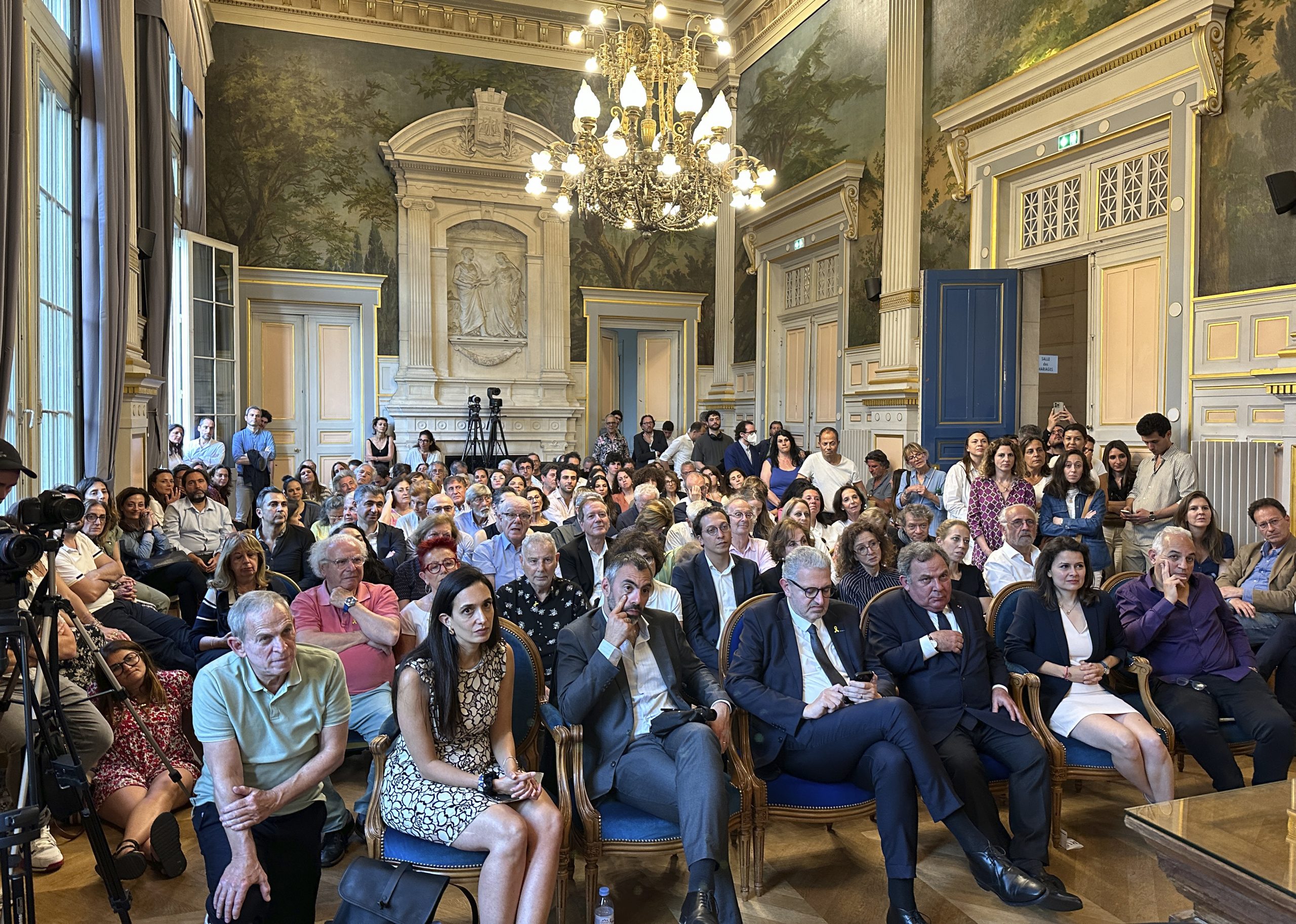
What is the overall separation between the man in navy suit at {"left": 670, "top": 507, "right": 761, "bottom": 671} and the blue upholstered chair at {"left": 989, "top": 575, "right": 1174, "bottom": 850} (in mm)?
1098

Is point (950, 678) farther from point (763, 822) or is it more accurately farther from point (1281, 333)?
point (1281, 333)

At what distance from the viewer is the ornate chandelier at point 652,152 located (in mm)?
7098

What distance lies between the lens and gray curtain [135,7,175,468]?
23.1 feet

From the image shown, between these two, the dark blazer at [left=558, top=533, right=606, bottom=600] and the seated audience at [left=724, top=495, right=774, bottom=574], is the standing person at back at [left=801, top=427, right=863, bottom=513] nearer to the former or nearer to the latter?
the seated audience at [left=724, top=495, right=774, bottom=574]

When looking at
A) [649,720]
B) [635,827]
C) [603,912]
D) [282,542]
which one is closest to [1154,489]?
[649,720]

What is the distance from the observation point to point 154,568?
5.31m

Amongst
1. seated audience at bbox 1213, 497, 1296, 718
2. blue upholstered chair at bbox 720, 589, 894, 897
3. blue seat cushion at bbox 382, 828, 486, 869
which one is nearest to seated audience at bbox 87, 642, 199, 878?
blue seat cushion at bbox 382, 828, 486, 869

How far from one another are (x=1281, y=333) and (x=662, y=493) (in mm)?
4062

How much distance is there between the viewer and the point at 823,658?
123 inches

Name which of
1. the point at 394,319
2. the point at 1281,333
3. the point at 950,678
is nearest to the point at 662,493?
the point at 950,678

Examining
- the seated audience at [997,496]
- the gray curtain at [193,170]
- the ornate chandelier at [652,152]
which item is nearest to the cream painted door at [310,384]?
the gray curtain at [193,170]

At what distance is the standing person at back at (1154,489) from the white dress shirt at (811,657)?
3.69 meters

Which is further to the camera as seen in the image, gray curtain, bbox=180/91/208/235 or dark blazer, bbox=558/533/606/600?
gray curtain, bbox=180/91/208/235

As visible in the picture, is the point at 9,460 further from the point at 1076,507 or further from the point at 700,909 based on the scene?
the point at 1076,507
